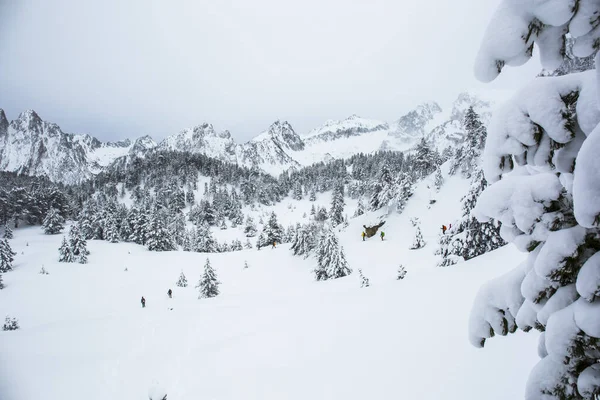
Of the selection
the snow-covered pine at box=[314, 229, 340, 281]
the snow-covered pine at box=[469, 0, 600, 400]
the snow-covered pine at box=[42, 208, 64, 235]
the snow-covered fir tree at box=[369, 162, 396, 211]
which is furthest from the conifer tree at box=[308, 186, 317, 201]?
the snow-covered pine at box=[469, 0, 600, 400]

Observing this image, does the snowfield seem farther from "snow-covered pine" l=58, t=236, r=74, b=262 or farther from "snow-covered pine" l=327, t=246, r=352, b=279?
"snow-covered pine" l=58, t=236, r=74, b=262

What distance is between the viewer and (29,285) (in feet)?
77.3

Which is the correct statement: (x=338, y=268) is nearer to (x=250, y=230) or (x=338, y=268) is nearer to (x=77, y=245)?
(x=77, y=245)

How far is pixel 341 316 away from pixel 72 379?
782 centimetres

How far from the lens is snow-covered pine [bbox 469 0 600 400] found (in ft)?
4.04

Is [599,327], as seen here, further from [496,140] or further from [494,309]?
[496,140]

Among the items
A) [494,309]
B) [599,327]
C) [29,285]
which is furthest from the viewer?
[29,285]

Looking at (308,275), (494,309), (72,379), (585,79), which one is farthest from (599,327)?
(308,275)

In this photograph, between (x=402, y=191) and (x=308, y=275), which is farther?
(x=402, y=191)

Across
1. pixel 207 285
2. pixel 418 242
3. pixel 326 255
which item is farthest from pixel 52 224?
pixel 418 242

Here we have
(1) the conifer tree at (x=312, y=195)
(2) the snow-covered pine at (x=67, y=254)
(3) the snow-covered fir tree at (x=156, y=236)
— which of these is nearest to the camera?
(2) the snow-covered pine at (x=67, y=254)

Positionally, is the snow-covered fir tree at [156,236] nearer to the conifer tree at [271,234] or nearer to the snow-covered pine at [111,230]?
the snow-covered pine at [111,230]

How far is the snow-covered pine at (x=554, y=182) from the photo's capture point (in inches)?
48.5

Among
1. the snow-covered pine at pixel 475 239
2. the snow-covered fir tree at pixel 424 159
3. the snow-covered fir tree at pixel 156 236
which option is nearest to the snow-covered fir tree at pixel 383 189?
the snow-covered fir tree at pixel 424 159
